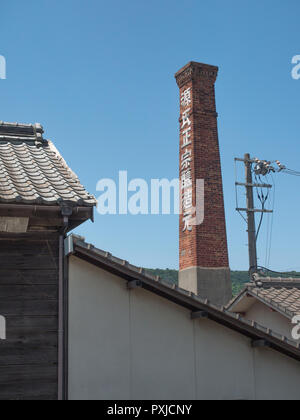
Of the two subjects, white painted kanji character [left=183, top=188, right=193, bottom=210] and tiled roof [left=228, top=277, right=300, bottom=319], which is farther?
white painted kanji character [left=183, top=188, right=193, bottom=210]

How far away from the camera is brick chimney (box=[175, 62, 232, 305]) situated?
61.7ft

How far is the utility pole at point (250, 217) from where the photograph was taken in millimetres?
19703

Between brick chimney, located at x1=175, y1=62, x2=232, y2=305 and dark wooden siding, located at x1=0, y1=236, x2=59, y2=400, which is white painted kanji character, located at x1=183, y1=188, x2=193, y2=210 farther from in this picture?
dark wooden siding, located at x1=0, y1=236, x2=59, y2=400

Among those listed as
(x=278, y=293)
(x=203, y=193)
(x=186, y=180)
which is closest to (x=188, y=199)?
(x=203, y=193)

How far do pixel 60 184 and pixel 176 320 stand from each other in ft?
9.85

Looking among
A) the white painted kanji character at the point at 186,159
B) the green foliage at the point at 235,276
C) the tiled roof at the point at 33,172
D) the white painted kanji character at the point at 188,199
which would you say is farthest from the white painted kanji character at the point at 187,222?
the green foliage at the point at 235,276

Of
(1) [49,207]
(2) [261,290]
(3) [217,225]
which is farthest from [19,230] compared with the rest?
(3) [217,225]

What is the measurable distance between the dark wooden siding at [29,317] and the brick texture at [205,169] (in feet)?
38.4

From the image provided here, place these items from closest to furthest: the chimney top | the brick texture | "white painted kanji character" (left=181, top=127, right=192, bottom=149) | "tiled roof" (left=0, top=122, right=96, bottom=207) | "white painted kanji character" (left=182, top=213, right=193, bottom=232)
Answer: "tiled roof" (left=0, top=122, right=96, bottom=207)
the brick texture
"white painted kanji character" (left=182, top=213, right=193, bottom=232)
"white painted kanji character" (left=181, top=127, right=192, bottom=149)
the chimney top

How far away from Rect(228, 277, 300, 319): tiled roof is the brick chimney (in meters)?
3.43

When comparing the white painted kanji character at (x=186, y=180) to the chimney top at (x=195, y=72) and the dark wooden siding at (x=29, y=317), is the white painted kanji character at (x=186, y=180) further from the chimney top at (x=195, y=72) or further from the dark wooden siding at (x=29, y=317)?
the dark wooden siding at (x=29, y=317)

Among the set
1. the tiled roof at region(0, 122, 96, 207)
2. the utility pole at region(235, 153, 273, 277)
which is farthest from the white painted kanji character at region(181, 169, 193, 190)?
the tiled roof at region(0, 122, 96, 207)

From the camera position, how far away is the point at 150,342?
8.38 meters

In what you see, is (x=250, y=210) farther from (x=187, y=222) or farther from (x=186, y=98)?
(x=186, y=98)
